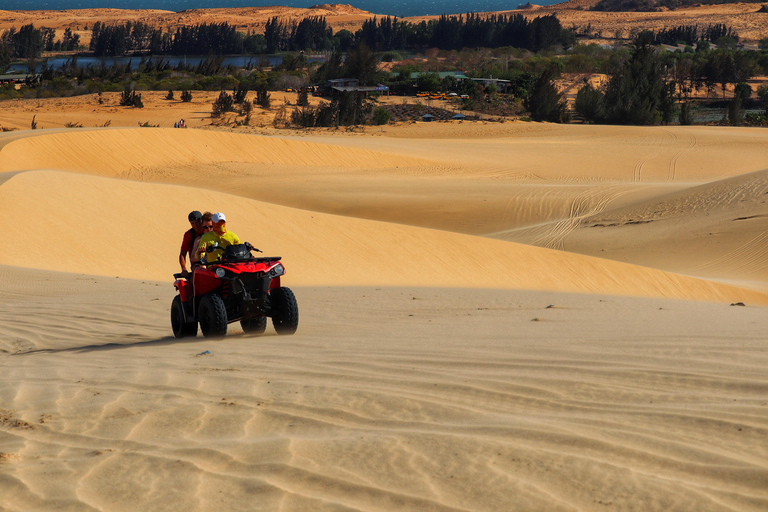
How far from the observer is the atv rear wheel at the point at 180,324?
272 inches

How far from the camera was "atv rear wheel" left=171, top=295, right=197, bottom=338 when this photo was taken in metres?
6.91

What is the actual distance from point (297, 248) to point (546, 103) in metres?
39.8

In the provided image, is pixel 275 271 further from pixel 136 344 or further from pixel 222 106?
Result: pixel 222 106

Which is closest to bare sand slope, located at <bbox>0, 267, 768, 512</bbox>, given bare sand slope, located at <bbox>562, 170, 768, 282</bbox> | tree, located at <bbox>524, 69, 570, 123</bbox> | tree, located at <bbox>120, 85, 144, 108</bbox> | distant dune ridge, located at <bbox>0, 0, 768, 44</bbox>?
bare sand slope, located at <bbox>562, 170, 768, 282</bbox>

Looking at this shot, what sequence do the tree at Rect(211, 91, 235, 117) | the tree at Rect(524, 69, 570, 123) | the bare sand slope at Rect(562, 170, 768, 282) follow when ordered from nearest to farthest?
the bare sand slope at Rect(562, 170, 768, 282)
the tree at Rect(211, 91, 235, 117)
the tree at Rect(524, 69, 570, 123)

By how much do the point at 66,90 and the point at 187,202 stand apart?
36.7m

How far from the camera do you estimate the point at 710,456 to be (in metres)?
2.96

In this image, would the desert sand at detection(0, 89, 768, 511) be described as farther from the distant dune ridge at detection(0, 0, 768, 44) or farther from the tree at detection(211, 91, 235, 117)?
the distant dune ridge at detection(0, 0, 768, 44)

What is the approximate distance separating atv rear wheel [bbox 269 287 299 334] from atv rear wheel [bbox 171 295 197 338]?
2.52 ft

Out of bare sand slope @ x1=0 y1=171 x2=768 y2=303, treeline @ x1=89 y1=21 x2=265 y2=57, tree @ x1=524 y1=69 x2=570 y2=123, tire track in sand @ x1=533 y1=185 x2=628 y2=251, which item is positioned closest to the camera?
bare sand slope @ x1=0 y1=171 x2=768 y2=303

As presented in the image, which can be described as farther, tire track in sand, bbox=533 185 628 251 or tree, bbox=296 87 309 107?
tree, bbox=296 87 309 107

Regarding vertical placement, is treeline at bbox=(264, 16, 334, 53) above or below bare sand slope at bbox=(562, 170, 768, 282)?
above

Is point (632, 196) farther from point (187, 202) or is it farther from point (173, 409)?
point (173, 409)

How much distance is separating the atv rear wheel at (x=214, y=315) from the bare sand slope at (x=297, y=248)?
240 inches
